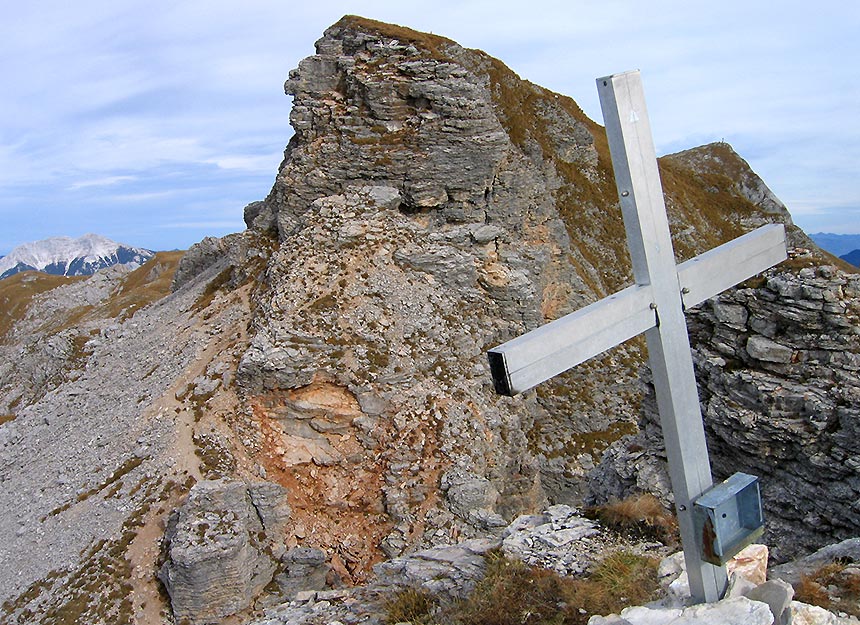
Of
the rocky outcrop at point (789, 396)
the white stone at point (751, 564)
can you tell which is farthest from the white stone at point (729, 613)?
the rocky outcrop at point (789, 396)

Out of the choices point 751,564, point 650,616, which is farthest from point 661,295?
point 751,564

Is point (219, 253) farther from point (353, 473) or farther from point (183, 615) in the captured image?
point (183, 615)

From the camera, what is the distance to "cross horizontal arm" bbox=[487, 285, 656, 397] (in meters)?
4.42

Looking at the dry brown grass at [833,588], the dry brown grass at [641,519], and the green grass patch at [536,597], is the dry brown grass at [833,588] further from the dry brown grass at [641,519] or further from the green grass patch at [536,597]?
the dry brown grass at [641,519]

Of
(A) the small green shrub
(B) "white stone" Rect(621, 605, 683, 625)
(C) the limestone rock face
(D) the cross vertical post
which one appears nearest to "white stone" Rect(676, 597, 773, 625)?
(B) "white stone" Rect(621, 605, 683, 625)

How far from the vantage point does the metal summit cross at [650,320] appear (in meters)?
4.65

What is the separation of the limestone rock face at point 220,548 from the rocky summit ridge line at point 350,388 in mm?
74

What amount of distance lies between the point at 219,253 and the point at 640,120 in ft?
140

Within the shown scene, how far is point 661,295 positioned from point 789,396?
758 centimetres

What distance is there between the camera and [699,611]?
5.55 meters

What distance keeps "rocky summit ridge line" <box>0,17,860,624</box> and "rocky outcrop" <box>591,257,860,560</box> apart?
0.05m

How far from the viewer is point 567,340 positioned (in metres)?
4.77

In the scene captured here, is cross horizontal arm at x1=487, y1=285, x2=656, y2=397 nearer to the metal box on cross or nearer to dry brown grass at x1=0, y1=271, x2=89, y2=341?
the metal box on cross

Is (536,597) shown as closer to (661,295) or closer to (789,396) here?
(661,295)
